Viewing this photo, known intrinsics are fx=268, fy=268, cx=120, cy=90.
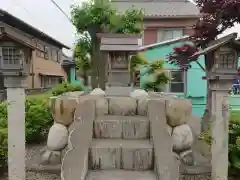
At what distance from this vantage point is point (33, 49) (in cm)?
452

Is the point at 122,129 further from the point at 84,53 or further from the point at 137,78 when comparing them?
the point at 137,78

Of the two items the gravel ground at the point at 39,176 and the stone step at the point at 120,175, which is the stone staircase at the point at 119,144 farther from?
the gravel ground at the point at 39,176

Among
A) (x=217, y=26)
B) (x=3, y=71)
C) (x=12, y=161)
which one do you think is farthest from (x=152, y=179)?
(x=217, y=26)

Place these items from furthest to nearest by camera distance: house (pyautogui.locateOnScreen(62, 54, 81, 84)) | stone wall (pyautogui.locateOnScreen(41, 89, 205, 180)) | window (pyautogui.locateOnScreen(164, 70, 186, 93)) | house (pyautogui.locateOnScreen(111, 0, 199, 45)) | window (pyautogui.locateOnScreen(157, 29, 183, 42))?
house (pyautogui.locateOnScreen(62, 54, 81, 84)) → window (pyautogui.locateOnScreen(157, 29, 183, 42)) → house (pyautogui.locateOnScreen(111, 0, 199, 45)) → window (pyautogui.locateOnScreen(164, 70, 186, 93)) → stone wall (pyautogui.locateOnScreen(41, 89, 205, 180))

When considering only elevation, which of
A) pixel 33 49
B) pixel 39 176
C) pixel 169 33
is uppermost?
pixel 169 33

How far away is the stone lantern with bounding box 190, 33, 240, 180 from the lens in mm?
4242

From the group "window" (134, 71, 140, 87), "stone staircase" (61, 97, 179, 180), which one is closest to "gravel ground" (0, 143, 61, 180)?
"stone staircase" (61, 97, 179, 180)

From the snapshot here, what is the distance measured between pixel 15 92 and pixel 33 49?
0.79 m

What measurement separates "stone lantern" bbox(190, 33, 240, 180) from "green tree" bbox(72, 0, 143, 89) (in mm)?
7764

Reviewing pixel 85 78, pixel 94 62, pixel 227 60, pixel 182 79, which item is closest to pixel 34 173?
pixel 227 60

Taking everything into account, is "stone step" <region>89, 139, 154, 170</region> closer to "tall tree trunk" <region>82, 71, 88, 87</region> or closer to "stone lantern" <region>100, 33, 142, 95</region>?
"stone lantern" <region>100, 33, 142, 95</region>

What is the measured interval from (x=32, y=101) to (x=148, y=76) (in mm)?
7135

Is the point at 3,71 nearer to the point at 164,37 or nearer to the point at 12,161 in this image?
the point at 12,161

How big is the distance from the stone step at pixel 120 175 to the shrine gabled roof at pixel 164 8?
15.2 m
